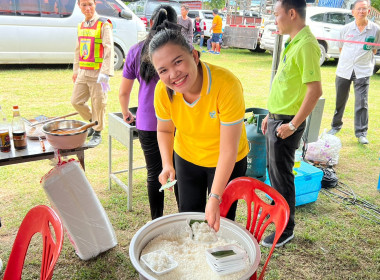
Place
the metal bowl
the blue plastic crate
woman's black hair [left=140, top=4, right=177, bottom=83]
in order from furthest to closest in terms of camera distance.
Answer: the blue plastic crate → woman's black hair [left=140, top=4, right=177, bottom=83] → the metal bowl

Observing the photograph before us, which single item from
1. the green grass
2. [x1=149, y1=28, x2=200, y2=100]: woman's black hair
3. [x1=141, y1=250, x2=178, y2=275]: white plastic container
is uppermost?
[x1=149, y1=28, x2=200, y2=100]: woman's black hair

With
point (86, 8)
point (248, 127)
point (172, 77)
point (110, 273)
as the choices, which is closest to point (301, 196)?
point (248, 127)

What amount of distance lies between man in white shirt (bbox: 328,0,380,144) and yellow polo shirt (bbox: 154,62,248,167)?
3.27m

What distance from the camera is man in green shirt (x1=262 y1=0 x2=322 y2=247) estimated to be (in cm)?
208

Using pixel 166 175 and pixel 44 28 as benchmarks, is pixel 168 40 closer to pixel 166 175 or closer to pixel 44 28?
pixel 166 175

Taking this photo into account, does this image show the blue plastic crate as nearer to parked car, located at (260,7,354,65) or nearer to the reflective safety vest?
the reflective safety vest

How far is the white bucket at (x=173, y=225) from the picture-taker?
127 centimetres

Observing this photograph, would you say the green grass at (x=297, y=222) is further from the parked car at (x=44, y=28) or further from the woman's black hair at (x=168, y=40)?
the parked car at (x=44, y=28)

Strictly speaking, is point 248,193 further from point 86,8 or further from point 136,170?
point 86,8

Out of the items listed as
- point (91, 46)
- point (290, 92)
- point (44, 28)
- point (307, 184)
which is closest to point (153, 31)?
point (290, 92)

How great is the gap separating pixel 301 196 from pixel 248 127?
0.82 metres

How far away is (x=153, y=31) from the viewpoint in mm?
2033

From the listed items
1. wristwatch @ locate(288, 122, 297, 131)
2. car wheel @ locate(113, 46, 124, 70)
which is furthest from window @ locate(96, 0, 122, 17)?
wristwatch @ locate(288, 122, 297, 131)

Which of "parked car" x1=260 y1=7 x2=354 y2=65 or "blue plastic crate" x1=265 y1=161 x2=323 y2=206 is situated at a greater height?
"parked car" x1=260 y1=7 x2=354 y2=65
